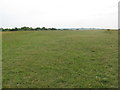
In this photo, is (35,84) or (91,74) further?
(91,74)

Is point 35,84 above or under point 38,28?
under

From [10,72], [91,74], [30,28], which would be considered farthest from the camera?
[30,28]

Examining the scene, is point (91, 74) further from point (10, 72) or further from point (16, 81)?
point (10, 72)

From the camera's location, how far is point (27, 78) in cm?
Result: 504

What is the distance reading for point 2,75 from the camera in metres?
5.41

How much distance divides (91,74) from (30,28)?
78.4m

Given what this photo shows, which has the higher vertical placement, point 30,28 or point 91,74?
point 30,28

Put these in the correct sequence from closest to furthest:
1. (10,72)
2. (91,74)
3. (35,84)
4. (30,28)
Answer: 1. (35,84)
2. (91,74)
3. (10,72)
4. (30,28)

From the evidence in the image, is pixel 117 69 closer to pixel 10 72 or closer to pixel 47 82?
pixel 47 82

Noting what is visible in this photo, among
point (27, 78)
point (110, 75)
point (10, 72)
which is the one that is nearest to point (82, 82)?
point (110, 75)

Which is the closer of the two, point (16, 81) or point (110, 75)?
point (16, 81)

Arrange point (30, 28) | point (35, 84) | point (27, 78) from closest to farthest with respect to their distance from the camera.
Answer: point (35, 84)
point (27, 78)
point (30, 28)

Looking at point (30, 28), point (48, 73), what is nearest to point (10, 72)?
point (48, 73)

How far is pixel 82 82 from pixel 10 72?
3.02m
